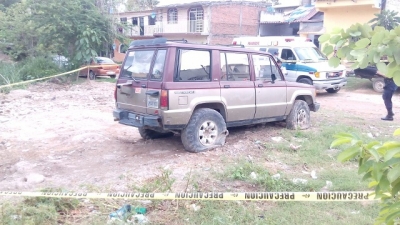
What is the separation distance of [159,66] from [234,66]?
1.52 metres

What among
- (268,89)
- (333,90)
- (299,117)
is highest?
(268,89)

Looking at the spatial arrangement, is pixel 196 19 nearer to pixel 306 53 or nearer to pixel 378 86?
pixel 306 53

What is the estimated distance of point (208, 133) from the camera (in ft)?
22.7

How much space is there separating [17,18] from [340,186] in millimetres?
19825

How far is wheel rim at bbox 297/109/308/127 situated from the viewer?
8.63 metres

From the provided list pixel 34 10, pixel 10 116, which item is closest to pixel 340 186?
pixel 10 116

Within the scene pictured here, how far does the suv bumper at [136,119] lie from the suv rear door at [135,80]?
3.6 inches

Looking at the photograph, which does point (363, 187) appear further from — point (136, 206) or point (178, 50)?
point (178, 50)

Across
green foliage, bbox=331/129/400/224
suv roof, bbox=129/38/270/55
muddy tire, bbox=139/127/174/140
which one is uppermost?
suv roof, bbox=129/38/270/55

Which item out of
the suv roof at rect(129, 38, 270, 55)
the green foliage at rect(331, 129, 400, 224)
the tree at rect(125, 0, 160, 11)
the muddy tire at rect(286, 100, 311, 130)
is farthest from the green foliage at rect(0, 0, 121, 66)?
the tree at rect(125, 0, 160, 11)

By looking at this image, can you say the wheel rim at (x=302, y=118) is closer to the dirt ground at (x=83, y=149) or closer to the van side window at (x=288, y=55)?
the dirt ground at (x=83, y=149)

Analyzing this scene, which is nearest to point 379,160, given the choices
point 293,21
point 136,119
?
point 136,119

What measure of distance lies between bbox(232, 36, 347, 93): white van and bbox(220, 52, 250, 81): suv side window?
7.71 meters

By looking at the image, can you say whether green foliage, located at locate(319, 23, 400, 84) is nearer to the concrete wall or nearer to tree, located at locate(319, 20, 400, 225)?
tree, located at locate(319, 20, 400, 225)
